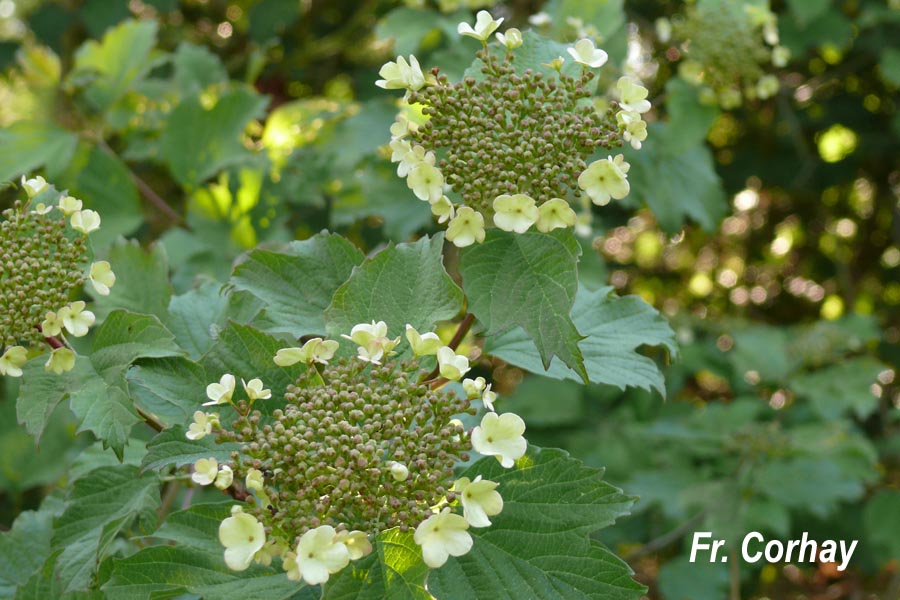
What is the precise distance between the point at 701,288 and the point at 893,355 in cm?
100

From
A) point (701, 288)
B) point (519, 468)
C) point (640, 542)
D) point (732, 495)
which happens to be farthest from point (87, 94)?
point (701, 288)

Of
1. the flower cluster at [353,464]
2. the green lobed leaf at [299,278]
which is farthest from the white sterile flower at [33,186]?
the flower cluster at [353,464]

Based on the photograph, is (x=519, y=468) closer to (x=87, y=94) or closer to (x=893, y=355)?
(x=87, y=94)

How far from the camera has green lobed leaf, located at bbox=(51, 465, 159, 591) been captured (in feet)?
4.16

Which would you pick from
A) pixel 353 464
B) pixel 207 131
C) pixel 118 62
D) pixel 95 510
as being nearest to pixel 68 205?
pixel 95 510

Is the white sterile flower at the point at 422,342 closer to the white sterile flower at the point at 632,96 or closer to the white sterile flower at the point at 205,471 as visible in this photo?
the white sterile flower at the point at 205,471

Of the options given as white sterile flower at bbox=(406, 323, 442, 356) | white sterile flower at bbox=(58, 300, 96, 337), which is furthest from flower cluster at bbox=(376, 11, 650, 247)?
white sterile flower at bbox=(58, 300, 96, 337)

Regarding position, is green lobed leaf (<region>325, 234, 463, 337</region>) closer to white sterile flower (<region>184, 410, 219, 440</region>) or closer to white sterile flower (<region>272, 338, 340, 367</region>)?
white sterile flower (<region>272, 338, 340, 367</region>)

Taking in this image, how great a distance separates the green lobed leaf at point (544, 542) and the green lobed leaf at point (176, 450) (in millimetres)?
309

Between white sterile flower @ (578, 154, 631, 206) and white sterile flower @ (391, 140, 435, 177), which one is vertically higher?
white sterile flower @ (578, 154, 631, 206)

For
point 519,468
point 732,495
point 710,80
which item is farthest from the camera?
point 732,495

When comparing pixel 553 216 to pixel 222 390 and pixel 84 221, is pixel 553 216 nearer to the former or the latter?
pixel 222 390

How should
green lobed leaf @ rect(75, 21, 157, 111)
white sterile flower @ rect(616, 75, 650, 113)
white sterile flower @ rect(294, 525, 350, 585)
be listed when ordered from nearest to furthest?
white sterile flower @ rect(294, 525, 350, 585) < white sterile flower @ rect(616, 75, 650, 113) < green lobed leaf @ rect(75, 21, 157, 111)

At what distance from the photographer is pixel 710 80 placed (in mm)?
2156
